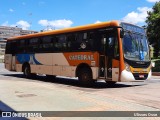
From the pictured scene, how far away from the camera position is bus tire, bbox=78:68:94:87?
16594mm

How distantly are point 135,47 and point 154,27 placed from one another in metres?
38.7

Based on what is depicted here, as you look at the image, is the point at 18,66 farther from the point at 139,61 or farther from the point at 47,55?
the point at 139,61

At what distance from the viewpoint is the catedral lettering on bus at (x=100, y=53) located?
50.1ft

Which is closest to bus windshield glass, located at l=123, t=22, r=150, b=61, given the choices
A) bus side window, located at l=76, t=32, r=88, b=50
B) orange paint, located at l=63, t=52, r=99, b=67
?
orange paint, located at l=63, t=52, r=99, b=67

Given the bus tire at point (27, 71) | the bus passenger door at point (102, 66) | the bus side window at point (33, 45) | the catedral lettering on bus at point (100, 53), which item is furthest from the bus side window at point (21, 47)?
the bus passenger door at point (102, 66)

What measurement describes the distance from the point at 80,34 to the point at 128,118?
981 centimetres

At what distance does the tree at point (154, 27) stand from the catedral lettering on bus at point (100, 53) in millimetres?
34071

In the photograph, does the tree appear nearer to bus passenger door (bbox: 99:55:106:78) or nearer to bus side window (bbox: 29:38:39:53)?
bus side window (bbox: 29:38:39:53)

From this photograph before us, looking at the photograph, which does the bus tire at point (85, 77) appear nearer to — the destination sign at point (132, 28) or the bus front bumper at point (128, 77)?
the bus front bumper at point (128, 77)

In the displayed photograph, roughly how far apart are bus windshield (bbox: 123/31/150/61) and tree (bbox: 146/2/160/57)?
35135mm

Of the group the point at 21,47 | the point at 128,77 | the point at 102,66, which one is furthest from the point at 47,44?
the point at 128,77

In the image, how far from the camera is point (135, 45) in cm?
1585

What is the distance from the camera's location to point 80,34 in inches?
678

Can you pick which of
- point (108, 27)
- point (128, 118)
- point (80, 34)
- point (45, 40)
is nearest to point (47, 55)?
point (45, 40)
